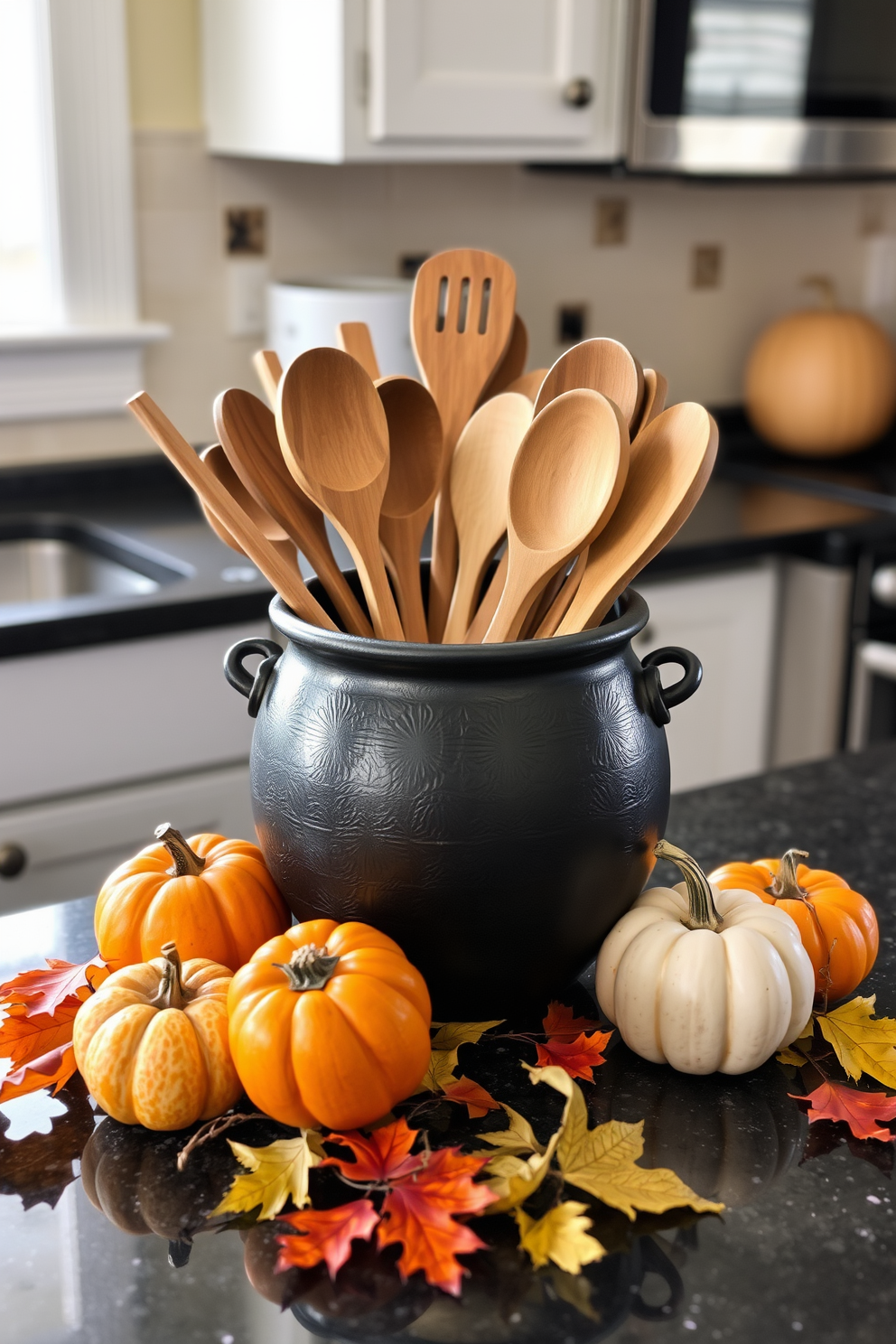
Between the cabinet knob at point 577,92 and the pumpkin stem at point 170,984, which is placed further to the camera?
the cabinet knob at point 577,92

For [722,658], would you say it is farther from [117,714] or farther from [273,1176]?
[273,1176]

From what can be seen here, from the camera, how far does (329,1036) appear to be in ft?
1.79

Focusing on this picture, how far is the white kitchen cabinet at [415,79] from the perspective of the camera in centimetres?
170

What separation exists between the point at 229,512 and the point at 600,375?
19 centimetres

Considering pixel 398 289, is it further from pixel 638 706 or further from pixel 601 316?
pixel 638 706

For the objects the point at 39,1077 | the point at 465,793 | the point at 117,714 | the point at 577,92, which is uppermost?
the point at 577,92

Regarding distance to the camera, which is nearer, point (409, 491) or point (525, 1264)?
point (525, 1264)

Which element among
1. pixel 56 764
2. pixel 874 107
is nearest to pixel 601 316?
pixel 874 107

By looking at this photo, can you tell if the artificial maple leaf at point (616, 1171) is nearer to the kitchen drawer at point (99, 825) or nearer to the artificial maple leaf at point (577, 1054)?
the artificial maple leaf at point (577, 1054)

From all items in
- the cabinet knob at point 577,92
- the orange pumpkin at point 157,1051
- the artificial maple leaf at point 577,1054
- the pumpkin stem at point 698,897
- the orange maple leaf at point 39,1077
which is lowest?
the orange maple leaf at point 39,1077

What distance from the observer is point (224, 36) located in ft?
6.21

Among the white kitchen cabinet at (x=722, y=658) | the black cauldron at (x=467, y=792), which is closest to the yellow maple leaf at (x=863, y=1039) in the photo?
the black cauldron at (x=467, y=792)

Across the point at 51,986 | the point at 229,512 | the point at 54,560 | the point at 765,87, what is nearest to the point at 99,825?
the point at 54,560

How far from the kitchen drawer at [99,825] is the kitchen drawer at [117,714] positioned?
0.06ft
